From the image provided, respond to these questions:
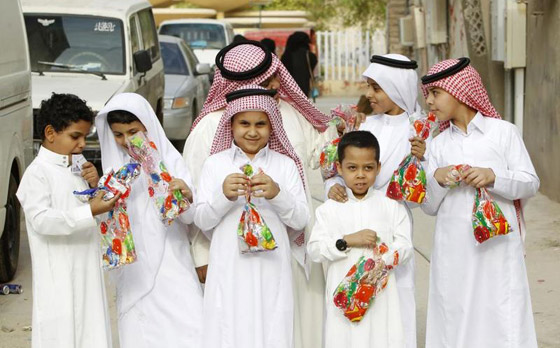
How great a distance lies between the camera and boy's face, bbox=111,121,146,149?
5.22 meters

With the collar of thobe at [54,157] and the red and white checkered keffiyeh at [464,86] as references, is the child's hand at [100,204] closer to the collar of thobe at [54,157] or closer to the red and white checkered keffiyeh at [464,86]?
the collar of thobe at [54,157]

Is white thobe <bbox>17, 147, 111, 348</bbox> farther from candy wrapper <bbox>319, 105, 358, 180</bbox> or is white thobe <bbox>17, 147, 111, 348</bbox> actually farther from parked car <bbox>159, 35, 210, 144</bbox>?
parked car <bbox>159, 35, 210, 144</bbox>

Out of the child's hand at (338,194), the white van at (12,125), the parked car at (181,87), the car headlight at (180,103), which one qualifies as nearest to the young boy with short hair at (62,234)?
the child's hand at (338,194)

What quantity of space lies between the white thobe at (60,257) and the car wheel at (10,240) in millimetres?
3420

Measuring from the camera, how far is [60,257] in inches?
203

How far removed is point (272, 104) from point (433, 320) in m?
1.38

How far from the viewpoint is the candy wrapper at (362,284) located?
5.19m

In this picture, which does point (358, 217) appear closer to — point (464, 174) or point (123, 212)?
point (464, 174)

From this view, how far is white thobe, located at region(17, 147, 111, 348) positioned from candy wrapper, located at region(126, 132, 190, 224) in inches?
11.5

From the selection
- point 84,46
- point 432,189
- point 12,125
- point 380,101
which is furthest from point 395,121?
point 84,46

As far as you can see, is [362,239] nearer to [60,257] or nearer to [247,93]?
[247,93]

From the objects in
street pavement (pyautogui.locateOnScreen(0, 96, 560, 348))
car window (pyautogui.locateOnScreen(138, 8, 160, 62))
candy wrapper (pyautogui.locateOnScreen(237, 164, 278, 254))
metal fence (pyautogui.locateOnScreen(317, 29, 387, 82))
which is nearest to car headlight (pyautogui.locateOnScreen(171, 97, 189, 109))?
car window (pyautogui.locateOnScreen(138, 8, 160, 62))

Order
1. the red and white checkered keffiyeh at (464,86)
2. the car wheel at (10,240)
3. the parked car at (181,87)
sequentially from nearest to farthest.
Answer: the red and white checkered keffiyeh at (464,86) → the car wheel at (10,240) → the parked car at (181,87)

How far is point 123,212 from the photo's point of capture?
5.12 m
